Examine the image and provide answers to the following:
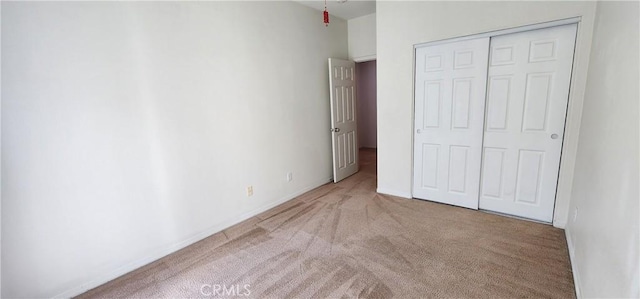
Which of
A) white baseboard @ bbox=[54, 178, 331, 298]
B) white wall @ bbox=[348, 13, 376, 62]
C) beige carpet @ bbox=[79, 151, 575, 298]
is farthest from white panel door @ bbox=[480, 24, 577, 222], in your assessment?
white baseboard @ bbox=[54, 178, 331, 298]

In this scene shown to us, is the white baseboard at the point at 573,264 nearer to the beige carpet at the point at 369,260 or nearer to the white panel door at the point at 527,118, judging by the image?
the beige carpet at the point at 369,260

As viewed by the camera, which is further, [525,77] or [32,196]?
[525,77]

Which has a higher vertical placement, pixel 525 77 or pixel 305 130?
pixel 525 77

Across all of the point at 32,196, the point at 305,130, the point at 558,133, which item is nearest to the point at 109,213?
the point at 32,196

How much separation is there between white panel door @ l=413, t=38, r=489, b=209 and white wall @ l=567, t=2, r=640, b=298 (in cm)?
89

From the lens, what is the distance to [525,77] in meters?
2.62

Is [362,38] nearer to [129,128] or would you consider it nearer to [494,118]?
[494,118]

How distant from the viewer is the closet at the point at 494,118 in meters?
2.54

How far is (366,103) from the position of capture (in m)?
7.14

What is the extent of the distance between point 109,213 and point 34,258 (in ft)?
1.51

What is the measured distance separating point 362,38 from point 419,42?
136 centimetres

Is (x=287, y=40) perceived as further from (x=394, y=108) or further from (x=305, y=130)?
(x=394, y=108)

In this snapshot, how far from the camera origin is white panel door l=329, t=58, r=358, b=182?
409cm

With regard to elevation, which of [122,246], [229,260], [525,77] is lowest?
[229,260]
